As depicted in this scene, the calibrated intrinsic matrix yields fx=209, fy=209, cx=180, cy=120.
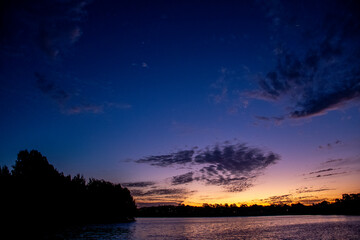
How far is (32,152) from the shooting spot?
84.5m

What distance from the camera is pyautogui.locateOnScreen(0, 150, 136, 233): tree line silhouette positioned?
216ft

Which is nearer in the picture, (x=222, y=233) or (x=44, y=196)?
(x=222, y=233)

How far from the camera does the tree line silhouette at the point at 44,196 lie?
65.8 meters

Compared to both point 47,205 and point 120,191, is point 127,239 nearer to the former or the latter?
point 47,205

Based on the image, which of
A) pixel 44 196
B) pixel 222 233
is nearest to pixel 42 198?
pixel 44 196

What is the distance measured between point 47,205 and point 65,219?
2534 cm

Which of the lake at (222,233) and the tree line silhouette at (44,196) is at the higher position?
the tree line silhouette at (44,196)

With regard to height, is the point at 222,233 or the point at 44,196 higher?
the point at 44,196

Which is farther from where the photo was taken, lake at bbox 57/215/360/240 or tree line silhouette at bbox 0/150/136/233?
tree line silhouette at bbox 0/150/136/233

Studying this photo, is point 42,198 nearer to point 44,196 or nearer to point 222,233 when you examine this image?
point 44,196

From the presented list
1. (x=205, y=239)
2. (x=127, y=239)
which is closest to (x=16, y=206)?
(x=127, y=239)

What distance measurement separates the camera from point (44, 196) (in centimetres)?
8175

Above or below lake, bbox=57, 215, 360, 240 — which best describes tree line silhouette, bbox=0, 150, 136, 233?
above

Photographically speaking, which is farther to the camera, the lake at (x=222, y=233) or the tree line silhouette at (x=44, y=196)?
the tree line silhouette at (x=44, y=196)
